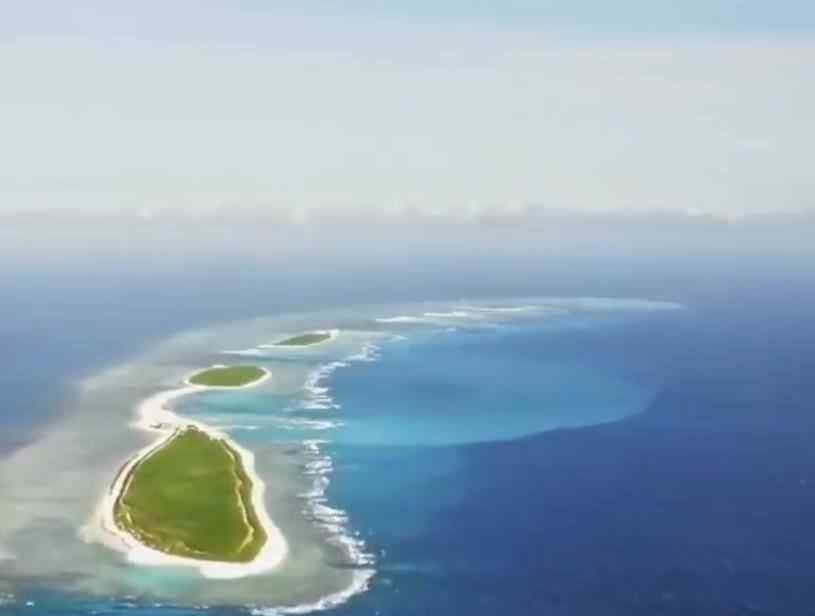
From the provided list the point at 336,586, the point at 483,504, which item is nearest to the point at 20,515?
the point at 336,586

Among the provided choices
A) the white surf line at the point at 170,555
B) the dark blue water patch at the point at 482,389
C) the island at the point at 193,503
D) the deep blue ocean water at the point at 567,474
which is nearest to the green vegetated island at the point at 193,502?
the island at the point at 193,503

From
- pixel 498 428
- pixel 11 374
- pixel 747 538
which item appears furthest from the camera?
pixel 11 374

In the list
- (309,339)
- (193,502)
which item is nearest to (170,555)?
(193,502)

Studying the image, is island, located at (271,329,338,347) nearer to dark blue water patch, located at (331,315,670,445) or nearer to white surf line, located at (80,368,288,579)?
dark blue water patch, located at (331,315,670,445)

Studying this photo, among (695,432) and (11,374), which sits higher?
(11,374)

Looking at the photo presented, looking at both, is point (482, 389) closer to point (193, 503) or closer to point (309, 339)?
point (309, 339)

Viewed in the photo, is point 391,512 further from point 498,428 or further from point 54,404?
point 54,404

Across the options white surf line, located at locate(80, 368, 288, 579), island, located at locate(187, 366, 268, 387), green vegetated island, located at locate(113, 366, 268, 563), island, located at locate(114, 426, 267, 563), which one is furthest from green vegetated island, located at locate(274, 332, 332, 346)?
island, located at locate(114, 426, 267, 563)
